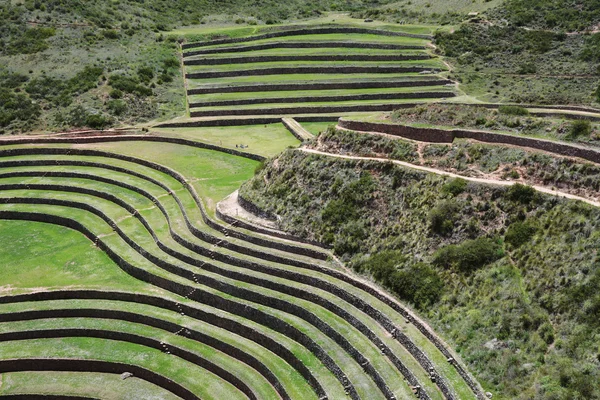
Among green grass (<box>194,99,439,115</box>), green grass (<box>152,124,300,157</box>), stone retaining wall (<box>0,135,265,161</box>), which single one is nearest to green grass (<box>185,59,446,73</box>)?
green grass (<box>194,99,439,115</box>)

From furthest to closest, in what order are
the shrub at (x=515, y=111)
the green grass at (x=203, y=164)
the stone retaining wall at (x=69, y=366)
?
1. the green grass at (x=203, y=164)
2. the shrub at (x=515, y=111)
3. the stone retaining wall at (x=69, y=366)

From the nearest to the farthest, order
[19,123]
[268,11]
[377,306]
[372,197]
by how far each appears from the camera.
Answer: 1. [377,306]
2. [372,197]
3. [19,123]
4. [268,11]

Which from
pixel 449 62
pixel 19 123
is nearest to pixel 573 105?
pixel 449 62

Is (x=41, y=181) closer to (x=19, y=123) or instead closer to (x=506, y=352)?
(x=19, y=123)

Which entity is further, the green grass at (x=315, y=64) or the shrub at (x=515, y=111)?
the green grass at (x=315, y=64)

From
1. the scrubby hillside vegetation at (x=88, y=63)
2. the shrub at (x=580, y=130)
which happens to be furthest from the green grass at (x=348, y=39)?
the shrub at (x=580, y=130)

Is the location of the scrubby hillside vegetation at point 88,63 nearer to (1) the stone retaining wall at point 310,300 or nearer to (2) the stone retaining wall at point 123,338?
(1) the stone retaining wall at point 310,300
